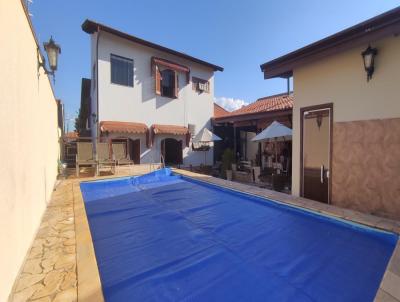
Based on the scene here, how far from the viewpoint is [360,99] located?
6.53 m

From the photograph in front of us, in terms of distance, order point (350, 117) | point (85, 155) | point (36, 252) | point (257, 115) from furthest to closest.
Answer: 1. point (257, 115)
2. point (85, 155)
3. point (350, 117)
4. point (36, 252)

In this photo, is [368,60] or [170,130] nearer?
[368,60]

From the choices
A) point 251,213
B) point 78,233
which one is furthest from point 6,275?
point 251,213

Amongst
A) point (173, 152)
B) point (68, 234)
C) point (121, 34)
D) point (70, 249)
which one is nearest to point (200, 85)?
point (173, 152)

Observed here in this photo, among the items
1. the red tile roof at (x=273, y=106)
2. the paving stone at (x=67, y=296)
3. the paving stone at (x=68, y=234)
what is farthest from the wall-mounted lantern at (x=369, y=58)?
the paving stone at (x=68, y=234)

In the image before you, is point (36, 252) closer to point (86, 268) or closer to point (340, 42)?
point (86, 268)

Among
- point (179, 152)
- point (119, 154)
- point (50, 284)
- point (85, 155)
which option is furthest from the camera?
point (179, 152)

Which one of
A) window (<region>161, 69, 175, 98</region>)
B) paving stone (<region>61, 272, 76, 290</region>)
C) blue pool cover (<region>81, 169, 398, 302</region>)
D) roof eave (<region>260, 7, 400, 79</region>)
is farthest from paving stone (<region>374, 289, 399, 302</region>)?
window (<region>161, 69, 175, 98</region>)

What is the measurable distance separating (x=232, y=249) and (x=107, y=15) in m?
17.4

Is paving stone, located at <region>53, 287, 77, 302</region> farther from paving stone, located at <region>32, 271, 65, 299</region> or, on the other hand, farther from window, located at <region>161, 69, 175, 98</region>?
window, located at <region>161, 69, 175, 98</region>

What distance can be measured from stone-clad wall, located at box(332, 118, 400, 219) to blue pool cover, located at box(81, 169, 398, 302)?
143 centimetres

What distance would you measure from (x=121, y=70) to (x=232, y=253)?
15227 mm

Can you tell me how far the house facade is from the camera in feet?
19.2

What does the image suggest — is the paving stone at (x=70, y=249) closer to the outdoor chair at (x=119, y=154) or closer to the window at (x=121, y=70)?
the outdoor chair at (x=119, y=154)
